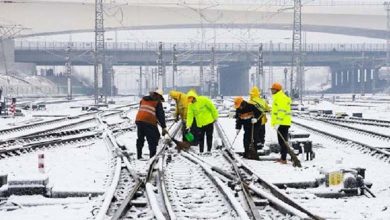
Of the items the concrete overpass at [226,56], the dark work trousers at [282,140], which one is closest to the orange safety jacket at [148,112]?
the dark work trousers at [282,140]

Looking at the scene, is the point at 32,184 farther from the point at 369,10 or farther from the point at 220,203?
the point at 369,10

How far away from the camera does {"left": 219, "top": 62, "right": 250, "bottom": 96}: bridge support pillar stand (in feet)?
348

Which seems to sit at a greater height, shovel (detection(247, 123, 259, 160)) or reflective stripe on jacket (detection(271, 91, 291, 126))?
reflective stripe on jacket (detection(271, 91, 291, 126))

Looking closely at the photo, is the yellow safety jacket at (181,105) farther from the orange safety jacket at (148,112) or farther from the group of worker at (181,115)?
the orange safety jacket at (148,112)

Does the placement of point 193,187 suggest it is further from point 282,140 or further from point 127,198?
point 282,140

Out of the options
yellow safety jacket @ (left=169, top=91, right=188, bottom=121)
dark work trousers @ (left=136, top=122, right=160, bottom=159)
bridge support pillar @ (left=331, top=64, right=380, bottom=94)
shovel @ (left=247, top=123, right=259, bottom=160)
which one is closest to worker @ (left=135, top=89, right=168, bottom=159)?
dark work trousers @ (left=136, top=122, right=160, bottom=159)

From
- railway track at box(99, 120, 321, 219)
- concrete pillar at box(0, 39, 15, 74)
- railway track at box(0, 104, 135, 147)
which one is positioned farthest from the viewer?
concrete pillar at box(0, 39, 15, 74)

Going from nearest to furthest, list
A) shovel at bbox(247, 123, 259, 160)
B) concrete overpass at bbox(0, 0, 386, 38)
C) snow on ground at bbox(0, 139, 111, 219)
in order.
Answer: snow on ground at bbox(0, 139, 111, 219) → shovel at bbox(247, 123, 259, 160) → concrete overpass at bbox(0, 0, 386, 38)

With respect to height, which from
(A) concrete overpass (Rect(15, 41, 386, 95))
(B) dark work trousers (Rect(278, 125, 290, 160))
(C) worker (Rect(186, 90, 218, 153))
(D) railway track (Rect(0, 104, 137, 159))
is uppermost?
(A) concrete overpass (Rect(15, 41, 386, 95))

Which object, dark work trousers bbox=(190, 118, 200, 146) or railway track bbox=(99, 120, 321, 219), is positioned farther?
dark work trousers bbox=(190, 118, 200, 146)

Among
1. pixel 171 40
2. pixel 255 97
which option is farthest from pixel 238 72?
pixel 255 97

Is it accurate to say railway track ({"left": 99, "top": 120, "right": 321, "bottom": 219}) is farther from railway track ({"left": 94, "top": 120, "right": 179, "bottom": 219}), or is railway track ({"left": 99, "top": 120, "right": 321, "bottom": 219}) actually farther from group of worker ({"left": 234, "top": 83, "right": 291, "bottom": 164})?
group of worker ({"left": 234, "top": 83, "right": 291, "bottom": 164})

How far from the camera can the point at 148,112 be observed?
47.4ft

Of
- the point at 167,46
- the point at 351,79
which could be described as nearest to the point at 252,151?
the point at 167,46
